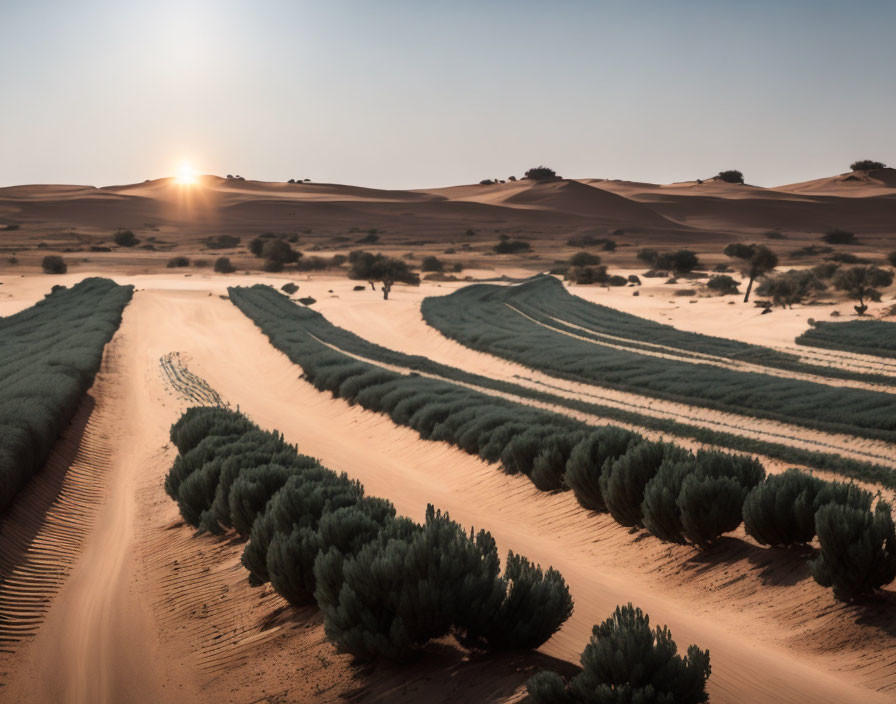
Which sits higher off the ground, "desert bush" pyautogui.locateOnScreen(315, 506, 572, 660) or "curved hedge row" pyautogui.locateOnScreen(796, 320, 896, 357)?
"desert bush" pyautogui.locateOnScreen(315, 506, 572, 660)

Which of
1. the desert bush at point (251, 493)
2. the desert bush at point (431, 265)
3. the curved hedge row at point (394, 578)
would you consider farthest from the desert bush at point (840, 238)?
the curved hedge row at point (394, 578)

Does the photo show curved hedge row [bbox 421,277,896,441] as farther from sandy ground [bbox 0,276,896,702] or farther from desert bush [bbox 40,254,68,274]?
desert bush [bbox 40,254,68,274]

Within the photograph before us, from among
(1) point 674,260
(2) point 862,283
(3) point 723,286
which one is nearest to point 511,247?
(1) point 674,260

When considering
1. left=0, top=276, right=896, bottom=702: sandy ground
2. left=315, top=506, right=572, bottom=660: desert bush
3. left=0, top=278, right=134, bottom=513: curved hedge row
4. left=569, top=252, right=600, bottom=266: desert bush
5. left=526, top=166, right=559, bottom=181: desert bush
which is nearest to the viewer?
left=315, top=506, right=572, bottom=660: desert bush

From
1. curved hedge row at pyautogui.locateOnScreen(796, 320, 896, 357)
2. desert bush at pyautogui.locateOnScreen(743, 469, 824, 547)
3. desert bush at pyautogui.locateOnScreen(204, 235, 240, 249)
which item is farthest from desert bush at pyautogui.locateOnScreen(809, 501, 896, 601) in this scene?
desert bush at pyautogui.locateOnScreen(204, 235, 240, 249)

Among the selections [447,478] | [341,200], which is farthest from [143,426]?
[341,200]

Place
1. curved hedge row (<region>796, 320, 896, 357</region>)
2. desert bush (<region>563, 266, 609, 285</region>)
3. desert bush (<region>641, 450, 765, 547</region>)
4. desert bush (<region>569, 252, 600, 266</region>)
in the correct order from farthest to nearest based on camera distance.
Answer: desert bush (<region>569, 252, 600, 266</region>) → desert bush (<region>563, 266, 609, 285</region>) → curved hedge row (<region>796, 320, 896, 357</region>) → desert bush (<region>641, 450, 765, 547</region>)

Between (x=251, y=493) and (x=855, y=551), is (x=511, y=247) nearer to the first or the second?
(x=251, y=493)
